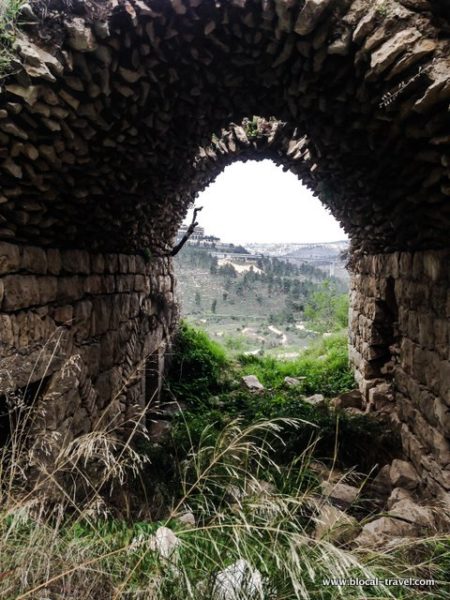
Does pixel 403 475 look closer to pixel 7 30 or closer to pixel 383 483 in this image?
pixel 383 483

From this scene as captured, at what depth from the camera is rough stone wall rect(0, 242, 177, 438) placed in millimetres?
2844

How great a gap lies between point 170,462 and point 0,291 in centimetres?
254

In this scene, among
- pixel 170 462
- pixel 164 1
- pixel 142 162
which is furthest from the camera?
pixel 170 462

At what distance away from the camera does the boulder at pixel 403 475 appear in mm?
4230

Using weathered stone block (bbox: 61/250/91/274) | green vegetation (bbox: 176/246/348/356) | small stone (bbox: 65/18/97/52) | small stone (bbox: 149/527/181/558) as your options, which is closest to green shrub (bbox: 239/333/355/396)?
green vegetation (bbox: 176/246/348/356)

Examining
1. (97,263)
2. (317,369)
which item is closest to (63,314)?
(97,263)

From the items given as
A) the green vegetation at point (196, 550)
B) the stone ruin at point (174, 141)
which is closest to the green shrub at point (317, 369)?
the stone ruin at point (174, 141)

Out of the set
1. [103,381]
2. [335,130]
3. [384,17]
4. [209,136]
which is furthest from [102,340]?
[384,17]

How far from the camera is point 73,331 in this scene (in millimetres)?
3805

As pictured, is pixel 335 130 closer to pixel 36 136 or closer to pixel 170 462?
pixel 36 136

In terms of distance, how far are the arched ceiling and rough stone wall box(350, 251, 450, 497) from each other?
584 mm

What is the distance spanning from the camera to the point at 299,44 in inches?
97.4

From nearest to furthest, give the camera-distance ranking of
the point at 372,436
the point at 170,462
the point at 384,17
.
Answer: the point at 384,17 → the point at 170,462 → the point at 372,436

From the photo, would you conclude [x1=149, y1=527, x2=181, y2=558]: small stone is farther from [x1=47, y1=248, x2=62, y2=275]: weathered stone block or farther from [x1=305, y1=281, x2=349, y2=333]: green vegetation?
[x1=305, y1=281, x2=349, y2=333]: green vegetation
